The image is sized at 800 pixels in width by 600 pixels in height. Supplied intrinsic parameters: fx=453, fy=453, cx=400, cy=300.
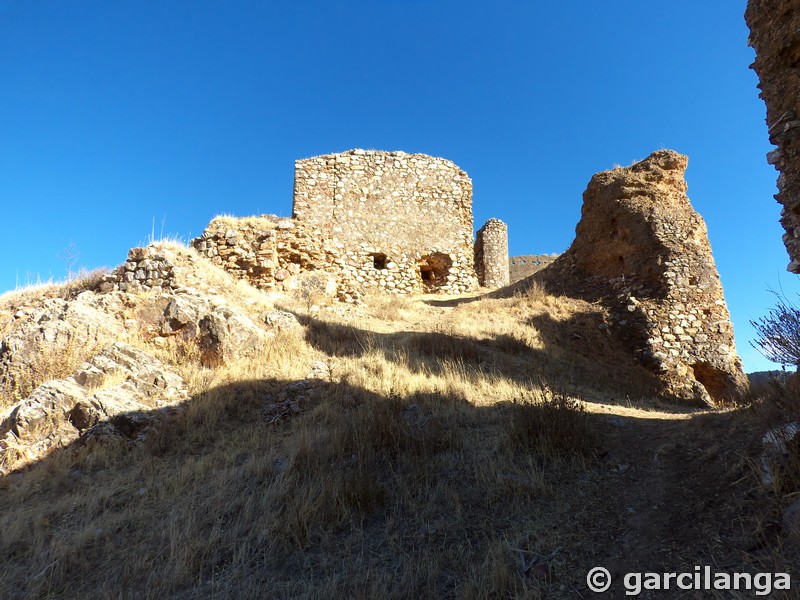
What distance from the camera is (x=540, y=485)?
3633mm

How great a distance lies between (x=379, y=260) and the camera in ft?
50.9

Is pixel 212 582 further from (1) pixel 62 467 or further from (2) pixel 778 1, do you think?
(2) pixel 778 1

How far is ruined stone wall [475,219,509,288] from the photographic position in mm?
20141

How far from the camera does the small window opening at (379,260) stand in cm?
1537

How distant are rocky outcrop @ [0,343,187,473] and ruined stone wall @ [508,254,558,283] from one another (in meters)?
22.0

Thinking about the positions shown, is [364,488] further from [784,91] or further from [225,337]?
[784,91]

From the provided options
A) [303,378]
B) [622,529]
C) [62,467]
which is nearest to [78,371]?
[62,467]

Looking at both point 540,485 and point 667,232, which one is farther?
point 667,232

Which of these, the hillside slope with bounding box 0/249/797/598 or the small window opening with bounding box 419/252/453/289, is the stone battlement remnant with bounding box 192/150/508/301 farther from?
the hillside slope with bounding box 0/249/797/598

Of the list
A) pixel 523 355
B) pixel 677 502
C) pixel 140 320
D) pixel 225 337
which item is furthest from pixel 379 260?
pixel 677 502

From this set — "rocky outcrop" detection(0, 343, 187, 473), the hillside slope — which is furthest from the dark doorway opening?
"rocky outcrop" detection(0, 343, 187, 473)

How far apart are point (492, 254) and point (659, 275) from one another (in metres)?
10.4

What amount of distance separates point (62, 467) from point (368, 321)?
22.5ft

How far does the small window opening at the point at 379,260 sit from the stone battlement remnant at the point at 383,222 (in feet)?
0.11
